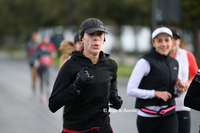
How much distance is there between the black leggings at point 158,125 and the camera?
13.1 ft

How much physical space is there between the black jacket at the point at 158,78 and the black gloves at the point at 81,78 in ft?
4.08

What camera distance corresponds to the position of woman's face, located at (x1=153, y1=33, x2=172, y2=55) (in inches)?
165

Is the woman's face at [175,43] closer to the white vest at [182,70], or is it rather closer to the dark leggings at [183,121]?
the white vest at [182,70]

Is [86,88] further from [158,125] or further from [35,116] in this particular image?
[35,116]

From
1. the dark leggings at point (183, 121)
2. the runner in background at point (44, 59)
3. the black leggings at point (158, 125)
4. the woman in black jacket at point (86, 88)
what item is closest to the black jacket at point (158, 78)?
the black leggings at point (158, 125)

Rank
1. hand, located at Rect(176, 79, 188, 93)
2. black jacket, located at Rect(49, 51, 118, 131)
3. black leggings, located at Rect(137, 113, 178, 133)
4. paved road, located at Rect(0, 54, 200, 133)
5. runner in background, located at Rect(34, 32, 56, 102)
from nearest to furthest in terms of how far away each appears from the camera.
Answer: black jacket, located at Rect(49, 51, 118, 131), black leggings, located at Rect(137, 113, 178, 133), hand, located at Rect(176, 79, 188, 93), paved road, located at Rect(0, 54, 200, 133), runner in background, located at Rect(34, 32, 56, 102)

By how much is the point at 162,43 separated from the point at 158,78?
1.40ft

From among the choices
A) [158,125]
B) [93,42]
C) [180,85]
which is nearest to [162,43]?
[180,85]

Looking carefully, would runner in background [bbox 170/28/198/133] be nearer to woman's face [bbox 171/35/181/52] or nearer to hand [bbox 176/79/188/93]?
woman's face [bbox 171/35/181/52]

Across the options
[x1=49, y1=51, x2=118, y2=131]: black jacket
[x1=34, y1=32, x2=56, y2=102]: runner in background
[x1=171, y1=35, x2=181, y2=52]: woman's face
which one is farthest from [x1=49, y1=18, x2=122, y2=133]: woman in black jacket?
[x1=34, y1=32, x2=56, y2=102]: runner in background

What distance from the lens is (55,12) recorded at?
31.9 m

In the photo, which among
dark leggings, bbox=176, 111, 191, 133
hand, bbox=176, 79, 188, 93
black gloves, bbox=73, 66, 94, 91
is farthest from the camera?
dark leggings, bbox=176, 111, 191, 133

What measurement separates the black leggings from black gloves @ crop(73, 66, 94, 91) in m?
1.29

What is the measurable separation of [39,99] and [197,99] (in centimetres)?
860
